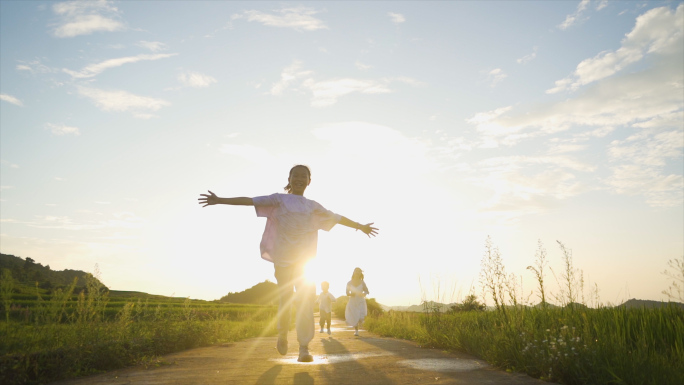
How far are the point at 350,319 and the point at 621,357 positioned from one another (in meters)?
13.2

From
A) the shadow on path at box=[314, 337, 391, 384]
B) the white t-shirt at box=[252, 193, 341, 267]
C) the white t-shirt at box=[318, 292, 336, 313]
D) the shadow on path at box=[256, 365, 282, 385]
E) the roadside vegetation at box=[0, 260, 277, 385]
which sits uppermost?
the white t-shirt at box=[252, 193, 341, 267]

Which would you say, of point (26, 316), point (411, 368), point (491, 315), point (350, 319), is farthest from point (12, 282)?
point (350, 319)

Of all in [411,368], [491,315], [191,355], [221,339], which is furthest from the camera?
[221,339]

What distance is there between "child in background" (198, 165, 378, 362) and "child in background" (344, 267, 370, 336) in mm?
9794

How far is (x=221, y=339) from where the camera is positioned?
1113 cm

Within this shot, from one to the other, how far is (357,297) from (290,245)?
1066 centimetres

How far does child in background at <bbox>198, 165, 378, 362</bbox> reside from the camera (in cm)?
A: 626

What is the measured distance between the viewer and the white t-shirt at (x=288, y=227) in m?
6.39

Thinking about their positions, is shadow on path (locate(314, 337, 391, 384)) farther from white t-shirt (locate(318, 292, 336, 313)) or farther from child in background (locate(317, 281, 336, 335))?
white t-shirt (locate(318, 292, 336, 313))

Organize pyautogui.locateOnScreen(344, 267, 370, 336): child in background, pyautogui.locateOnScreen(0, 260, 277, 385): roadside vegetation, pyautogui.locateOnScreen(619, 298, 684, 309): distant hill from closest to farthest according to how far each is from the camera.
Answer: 1. pyautogui.locateOnScreen(0, 260, 277, 385): roadside vegetation
2. pyautogui.locateOnScreen(619, 298, 684, 309): distant hill
3. pyautogui.locateOnScreen(344, 267, 370, 336): child in background

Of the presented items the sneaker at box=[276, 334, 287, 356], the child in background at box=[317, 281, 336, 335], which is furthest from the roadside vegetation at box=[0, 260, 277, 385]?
the child in background at box=[317, 281, 336, 335]

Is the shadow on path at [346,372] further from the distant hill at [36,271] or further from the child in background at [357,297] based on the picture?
the distant hill at [36,271]

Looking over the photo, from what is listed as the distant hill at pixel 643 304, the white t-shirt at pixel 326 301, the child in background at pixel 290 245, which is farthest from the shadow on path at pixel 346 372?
the white t-shirt at pixel 326 301

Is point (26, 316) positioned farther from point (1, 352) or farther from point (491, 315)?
point (491, 315)
